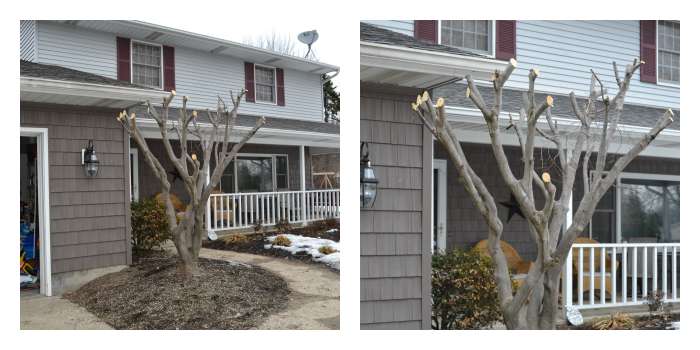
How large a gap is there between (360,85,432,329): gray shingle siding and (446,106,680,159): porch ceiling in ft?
3.46

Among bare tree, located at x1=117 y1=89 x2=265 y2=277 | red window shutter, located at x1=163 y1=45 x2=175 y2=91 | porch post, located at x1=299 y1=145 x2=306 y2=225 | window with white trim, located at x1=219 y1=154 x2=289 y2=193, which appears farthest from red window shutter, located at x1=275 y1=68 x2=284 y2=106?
red window shutter, located at x1=163 y1=45 x2=175 y2=91

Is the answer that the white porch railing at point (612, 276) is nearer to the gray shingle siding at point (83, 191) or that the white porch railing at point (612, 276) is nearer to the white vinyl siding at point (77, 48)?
the gray shingle siding at point (83, 191)

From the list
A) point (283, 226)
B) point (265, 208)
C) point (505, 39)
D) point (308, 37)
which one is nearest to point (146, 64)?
point (308, 37)

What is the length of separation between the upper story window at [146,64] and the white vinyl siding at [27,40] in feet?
2.38

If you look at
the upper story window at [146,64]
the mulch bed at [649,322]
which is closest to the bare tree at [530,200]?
the mulch bed at [649,322]

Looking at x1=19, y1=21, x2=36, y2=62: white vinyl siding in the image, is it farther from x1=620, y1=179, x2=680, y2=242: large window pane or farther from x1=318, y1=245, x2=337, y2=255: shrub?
x1=620, y1=179, x2=680, y2=242: large window pane

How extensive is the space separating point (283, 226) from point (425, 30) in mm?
2327

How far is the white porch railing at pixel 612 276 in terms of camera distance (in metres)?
4.50

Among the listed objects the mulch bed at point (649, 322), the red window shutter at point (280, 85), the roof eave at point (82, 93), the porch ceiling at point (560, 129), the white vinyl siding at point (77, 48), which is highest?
the white vinyl siding at point (77, 48)

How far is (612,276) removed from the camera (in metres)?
4.61

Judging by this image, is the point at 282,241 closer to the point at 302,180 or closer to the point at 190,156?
the point at 302,180
